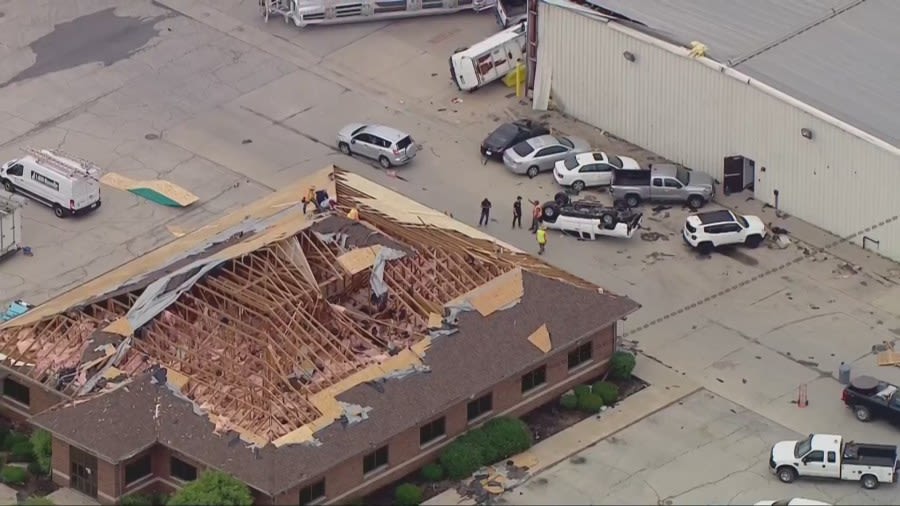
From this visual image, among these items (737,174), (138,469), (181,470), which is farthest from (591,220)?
(138,469)

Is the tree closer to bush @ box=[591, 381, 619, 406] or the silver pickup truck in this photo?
bush @ box=[591, 381, 619, 406]

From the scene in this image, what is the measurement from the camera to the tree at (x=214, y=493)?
86312 millimetres

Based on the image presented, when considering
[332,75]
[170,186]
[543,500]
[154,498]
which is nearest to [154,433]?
[154,498]

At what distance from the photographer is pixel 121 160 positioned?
11312 centimetres

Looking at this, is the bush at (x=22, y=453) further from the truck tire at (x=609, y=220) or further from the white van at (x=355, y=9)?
the white van at (x=355, y=9)

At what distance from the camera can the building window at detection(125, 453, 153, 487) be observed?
89.9m

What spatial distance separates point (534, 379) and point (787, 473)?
32.0ft

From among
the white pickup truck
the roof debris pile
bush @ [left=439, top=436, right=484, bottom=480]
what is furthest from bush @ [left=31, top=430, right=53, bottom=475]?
the white pickup truck

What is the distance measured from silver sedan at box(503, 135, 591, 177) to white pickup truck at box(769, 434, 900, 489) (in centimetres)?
2323

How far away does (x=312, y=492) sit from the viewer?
88.9 m

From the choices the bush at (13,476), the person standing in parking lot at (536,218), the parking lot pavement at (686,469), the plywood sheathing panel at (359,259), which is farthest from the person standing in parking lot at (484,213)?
the bush at (13,476)

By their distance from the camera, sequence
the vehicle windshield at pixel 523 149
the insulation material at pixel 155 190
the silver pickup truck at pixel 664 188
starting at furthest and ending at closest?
the vehicle windshield at pixel 523 149 < the insulation material at pixel 155 190 < the silver pickup truck at pixel 664 188

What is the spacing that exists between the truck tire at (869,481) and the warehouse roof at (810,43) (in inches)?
690

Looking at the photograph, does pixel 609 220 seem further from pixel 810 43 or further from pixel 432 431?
pixel 432 431
